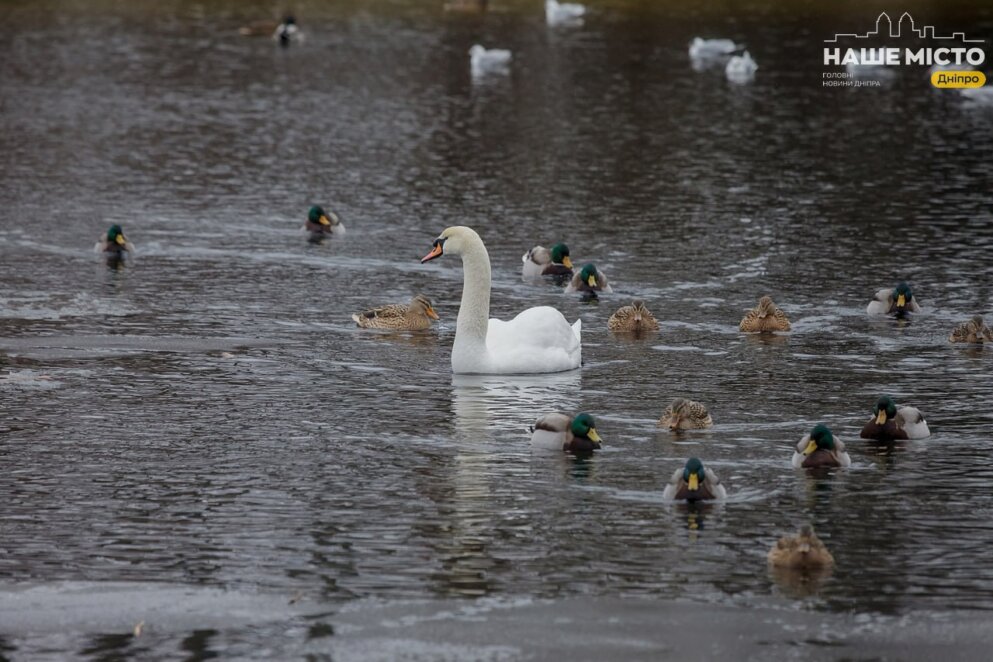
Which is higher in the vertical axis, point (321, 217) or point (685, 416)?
point (321, 217)

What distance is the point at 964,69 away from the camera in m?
50.2

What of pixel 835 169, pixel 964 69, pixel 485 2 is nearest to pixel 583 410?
pixel 835 169

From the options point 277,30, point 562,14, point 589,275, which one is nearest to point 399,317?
point 589,275

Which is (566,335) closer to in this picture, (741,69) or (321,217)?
(321,217)

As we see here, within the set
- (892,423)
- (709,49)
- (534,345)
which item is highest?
(709,49)

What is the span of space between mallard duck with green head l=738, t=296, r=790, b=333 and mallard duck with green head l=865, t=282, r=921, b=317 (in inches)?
62.0

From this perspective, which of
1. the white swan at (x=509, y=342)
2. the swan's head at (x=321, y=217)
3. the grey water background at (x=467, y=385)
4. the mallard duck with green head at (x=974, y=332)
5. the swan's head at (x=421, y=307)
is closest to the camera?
the grey water background at (x=467, y=385)

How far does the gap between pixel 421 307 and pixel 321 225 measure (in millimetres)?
6669

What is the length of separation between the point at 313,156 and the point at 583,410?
1995 centimetres

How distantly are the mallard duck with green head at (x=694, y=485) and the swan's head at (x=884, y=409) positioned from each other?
7.99 feet

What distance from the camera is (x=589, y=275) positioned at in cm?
2467

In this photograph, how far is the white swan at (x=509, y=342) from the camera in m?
20.3

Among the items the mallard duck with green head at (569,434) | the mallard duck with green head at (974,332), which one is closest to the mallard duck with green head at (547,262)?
the mallard duck with green head at (974,332)

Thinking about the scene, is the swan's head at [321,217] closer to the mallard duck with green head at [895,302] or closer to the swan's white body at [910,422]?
the mallard duck with green head at [895,302]
